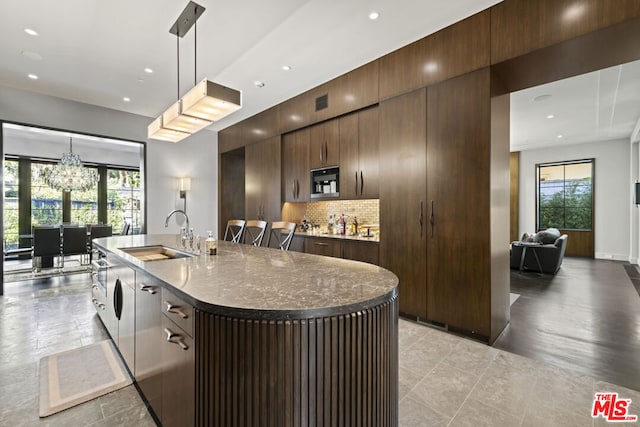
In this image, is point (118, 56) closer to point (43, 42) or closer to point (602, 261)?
point (43, 42)

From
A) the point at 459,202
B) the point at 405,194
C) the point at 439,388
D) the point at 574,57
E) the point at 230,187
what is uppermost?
the point at 574,57

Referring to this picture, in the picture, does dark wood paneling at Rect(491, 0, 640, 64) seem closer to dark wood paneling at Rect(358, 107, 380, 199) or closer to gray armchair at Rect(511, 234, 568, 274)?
dark wood paneling at Rect(358, 107, 380, 199)

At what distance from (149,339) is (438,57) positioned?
3.53 meters

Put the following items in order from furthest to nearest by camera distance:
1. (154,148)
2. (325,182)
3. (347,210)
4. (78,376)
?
(154,148)
(347,210)
(325,182)
(78,376)

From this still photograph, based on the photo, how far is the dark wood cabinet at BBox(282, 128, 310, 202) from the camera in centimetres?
488

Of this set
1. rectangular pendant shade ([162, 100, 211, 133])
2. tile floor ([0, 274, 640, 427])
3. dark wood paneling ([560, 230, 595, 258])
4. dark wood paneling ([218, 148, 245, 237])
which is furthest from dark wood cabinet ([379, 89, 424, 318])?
dark wood paneling ([560, 230, 595, 258])

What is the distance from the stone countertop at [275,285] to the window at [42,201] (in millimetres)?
8167

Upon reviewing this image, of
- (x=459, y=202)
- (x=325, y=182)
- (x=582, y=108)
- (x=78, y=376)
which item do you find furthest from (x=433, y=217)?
(x=582, y=108)

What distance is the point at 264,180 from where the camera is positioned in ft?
18.6

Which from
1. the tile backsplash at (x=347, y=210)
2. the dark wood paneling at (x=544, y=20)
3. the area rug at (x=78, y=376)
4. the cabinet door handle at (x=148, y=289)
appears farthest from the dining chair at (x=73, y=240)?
the dark wood paneling at (x=544, y=20)

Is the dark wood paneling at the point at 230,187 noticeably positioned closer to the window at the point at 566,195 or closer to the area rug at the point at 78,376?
the area rug at the point at 78,376

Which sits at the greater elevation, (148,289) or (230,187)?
(230,187)

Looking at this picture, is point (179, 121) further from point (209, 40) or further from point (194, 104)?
point (209, 40)

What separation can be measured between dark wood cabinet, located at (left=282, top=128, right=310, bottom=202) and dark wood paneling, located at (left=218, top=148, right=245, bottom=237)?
2.02 m
